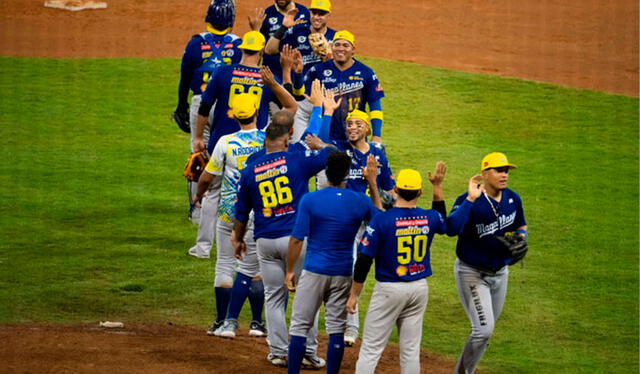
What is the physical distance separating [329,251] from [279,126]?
1.27 m

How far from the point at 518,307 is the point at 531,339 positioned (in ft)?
3.14

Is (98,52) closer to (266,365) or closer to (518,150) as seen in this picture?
(518,150)

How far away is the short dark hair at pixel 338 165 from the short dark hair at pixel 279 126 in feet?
2.63

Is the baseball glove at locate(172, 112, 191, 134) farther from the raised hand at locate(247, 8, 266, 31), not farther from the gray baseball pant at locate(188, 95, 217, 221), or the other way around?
the raised hand at locate(247, 8, 266, 31)

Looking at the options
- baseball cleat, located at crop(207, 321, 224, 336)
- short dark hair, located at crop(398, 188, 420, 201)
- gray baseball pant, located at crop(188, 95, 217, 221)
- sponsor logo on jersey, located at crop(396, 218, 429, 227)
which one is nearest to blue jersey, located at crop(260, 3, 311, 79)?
gray baseball pant, located at crop(188, 95, 217, 221)

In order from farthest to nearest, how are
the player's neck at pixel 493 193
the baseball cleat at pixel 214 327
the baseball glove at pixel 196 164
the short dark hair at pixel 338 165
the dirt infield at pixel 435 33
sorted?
the dirt infield at pixel 435 33
the baseball glove at pixel 196 164
the baseball cleat at pixel 214 327
the player's neck at pixel 493 193
the short dark hair at pixel 338 165

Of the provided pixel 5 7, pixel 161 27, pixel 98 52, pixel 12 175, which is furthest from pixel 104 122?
pixel 5 7

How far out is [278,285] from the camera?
8930 millimetres

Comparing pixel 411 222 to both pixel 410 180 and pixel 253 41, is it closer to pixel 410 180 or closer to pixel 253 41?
pixel 410 180

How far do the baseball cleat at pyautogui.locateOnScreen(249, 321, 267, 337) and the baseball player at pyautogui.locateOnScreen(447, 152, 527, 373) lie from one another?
2.00m

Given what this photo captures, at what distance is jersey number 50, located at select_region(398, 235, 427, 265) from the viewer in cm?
805

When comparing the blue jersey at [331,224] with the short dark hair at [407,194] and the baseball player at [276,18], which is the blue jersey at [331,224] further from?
the baseball player at [276,18]

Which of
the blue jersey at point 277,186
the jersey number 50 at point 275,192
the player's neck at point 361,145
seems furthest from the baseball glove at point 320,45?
the jersey number 50 at point 275,192

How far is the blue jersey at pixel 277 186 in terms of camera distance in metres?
8.83
